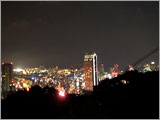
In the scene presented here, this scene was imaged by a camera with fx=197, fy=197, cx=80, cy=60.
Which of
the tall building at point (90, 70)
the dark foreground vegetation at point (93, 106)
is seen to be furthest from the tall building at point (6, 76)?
the dark foreground vegetation at point (93, 106)

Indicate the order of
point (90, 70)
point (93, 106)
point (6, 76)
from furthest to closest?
point (90, 70)
point (6, 76)
point (93, 106)

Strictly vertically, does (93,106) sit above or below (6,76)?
above

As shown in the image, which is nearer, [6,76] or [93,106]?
[93,106]

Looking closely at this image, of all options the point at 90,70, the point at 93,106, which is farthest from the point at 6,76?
the point at 93,106

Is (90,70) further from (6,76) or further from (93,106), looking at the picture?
(93,106)

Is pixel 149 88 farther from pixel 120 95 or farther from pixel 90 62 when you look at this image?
pixel 90 62

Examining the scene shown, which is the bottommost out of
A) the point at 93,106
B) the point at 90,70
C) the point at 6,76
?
the point at 6,76

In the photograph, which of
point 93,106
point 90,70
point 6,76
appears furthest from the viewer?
point 90,70

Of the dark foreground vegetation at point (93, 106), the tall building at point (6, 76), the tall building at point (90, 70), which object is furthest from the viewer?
the tall building at point (90, 70)

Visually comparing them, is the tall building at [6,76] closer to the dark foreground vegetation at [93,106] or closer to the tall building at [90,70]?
the tall building at [90,70]
